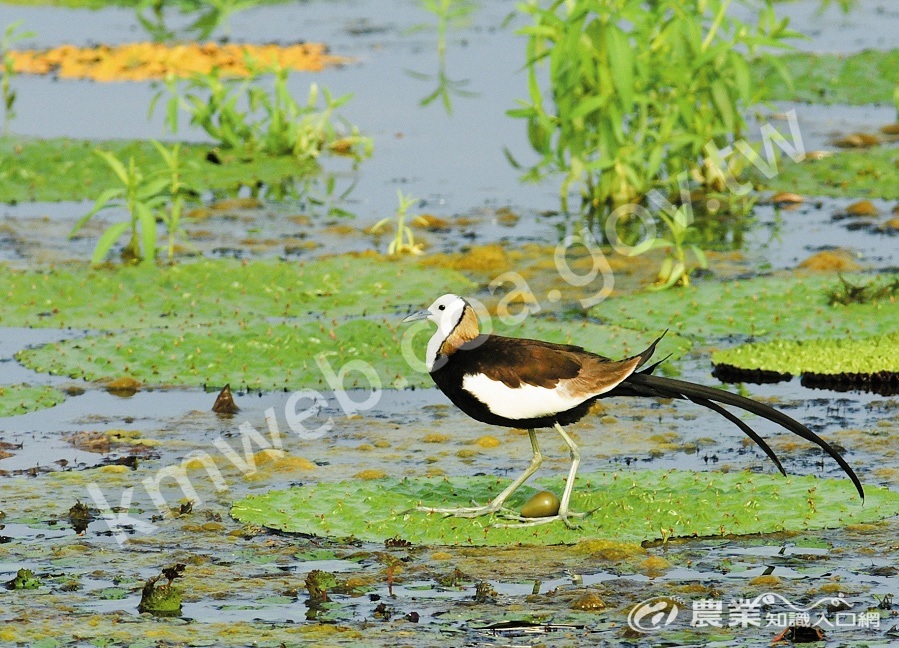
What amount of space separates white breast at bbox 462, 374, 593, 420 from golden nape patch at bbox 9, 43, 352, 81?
1287 centimetres

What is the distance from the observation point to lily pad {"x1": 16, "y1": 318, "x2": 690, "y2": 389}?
881 centimetres

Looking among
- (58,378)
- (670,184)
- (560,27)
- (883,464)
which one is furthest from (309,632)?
(670,184)

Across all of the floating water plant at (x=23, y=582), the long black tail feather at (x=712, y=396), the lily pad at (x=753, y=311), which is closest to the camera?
the floating water plant at (x=23, y=582)

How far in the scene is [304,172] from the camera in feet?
47.1

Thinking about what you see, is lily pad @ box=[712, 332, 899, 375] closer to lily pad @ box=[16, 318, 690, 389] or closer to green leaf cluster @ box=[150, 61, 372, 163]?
lily pad @ box=[16, 318, 690, 389]

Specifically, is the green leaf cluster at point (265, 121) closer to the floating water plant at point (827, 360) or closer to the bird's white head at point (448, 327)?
the floating water plant at point (827, 360)

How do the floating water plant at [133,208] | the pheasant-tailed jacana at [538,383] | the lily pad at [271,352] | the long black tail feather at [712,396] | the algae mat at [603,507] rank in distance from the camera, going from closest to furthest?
the long black tail feather at [712,396], the pheasant-tailed jacana at [538,383], the algae mat at [603,507], the lily pad at [271,352], the floating water plant at [133,208]

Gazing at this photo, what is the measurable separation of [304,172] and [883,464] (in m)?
8.08

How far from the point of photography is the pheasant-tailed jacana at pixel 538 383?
20.3 feet

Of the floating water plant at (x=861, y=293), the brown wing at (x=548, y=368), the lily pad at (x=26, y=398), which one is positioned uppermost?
the brown wing at (x=548, y=368)

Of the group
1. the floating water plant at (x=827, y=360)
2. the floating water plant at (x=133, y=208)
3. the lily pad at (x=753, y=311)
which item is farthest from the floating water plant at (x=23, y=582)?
the floating water plant at (x=133, y=208)

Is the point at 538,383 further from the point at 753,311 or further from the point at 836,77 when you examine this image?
the point at 836,77

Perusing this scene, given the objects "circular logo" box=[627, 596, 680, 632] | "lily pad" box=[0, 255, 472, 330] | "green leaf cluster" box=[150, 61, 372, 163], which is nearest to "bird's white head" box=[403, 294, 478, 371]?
"circular logo" box=[627, 596, 680, 632]

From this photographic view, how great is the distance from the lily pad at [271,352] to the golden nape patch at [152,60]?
960 cm
